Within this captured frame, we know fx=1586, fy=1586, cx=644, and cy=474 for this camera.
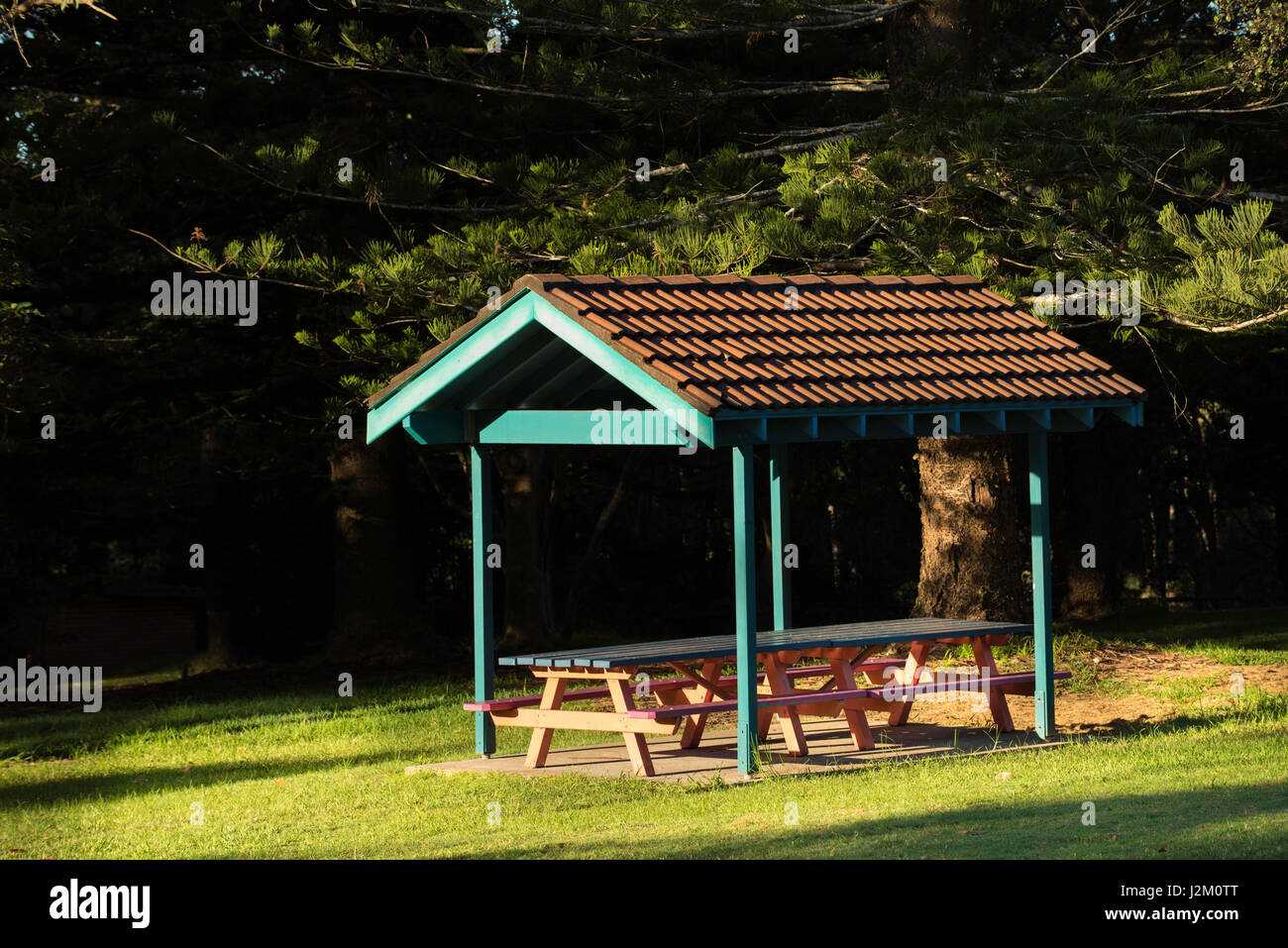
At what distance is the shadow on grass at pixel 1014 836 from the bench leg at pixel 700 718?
2.62 metres

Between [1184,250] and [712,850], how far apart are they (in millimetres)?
8854

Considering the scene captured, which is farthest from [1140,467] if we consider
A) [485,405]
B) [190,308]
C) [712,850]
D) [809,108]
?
[712,850]

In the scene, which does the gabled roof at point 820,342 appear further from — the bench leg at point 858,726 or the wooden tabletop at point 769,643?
the bench leg at point 858,726

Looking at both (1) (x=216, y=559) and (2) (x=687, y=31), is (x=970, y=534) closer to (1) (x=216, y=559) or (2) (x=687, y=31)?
(2) (x=687, y=31)

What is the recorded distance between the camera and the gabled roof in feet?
32.1

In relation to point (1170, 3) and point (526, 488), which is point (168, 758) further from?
point (1170, 3)

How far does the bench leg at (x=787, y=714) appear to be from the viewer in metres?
10.9

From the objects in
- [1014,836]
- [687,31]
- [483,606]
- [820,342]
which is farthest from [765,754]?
[687,31]

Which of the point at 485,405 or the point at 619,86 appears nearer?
the point at 485,405

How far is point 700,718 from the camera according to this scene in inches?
460

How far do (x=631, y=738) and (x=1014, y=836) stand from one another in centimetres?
327

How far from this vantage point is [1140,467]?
29.8m

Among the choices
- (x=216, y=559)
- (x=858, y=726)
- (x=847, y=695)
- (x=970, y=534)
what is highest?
(x=970, y=534)

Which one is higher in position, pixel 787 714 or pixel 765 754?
pixel 787 714
